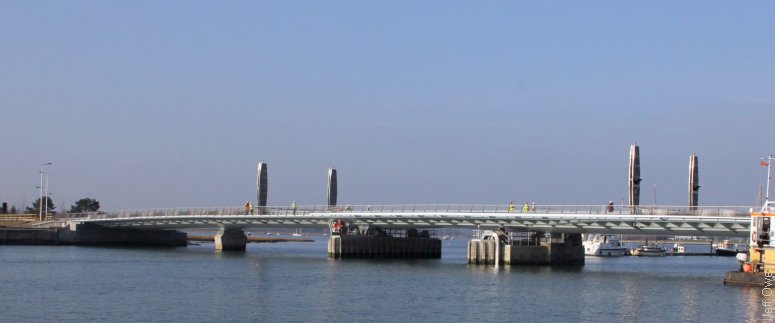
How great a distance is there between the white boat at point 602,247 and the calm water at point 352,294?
5971 cm

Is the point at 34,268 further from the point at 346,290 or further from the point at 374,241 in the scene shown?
the point at 374,241

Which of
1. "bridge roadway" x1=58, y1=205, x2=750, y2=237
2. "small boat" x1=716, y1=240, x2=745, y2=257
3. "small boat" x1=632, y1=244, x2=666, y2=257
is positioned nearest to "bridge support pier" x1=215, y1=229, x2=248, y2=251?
"bridge roadway" x1=58, y1=205, x2=750, y2=237

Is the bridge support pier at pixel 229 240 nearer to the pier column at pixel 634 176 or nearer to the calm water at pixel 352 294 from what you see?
the calm water at pixel 352 294

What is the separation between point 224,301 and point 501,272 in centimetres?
3616

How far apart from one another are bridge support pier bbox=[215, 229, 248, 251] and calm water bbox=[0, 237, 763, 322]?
35770 mm

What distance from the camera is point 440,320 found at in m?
57.6

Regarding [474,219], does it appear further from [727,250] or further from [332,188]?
[727,250]

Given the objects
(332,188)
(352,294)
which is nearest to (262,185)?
(332,188)

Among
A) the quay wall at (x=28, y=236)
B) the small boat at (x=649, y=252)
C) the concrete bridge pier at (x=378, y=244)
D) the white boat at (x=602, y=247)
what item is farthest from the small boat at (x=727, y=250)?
the quay wall at (x=28, y=236)

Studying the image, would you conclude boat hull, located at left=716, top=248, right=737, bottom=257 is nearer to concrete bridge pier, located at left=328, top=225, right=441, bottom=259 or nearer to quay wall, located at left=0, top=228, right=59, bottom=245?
concrete bridge pier, located at left=328, top=225, right=441, bottom=259

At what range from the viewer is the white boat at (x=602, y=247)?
Result: 163875 mm

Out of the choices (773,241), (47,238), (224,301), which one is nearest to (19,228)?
(47,238)

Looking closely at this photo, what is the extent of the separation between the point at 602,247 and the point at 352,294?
101 metres

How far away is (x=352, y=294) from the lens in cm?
7138
